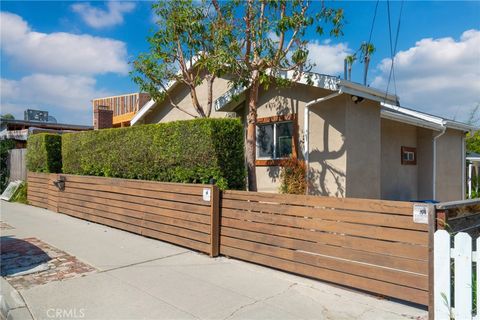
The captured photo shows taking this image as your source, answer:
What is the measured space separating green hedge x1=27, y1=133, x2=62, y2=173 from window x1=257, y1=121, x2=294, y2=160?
7.37 meters

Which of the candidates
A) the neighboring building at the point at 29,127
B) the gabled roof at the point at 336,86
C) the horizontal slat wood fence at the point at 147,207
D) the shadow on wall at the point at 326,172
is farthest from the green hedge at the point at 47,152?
the shadow on wall at the point at 326,172

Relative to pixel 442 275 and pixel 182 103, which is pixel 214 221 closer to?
pixel 442 275

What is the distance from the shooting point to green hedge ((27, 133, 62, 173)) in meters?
12.8

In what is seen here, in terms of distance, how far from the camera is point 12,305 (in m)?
4.44

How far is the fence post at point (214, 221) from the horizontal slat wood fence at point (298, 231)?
0.05 ft

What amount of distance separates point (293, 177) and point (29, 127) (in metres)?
17.0

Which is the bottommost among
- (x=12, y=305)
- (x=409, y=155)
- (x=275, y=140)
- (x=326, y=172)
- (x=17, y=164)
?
(x=12, y=305)

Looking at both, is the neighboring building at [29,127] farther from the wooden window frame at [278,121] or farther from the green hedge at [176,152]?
the wooden window frame at [278,121]

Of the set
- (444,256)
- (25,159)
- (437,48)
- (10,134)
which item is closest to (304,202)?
(444,256)

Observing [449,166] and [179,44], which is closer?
[179,44]

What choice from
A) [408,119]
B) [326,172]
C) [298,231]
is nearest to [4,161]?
[326,172]

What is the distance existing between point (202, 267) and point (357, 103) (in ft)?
16.7

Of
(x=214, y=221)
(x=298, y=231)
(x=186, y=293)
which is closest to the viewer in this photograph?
(x=186, y=293)

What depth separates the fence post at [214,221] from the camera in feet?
20.8
